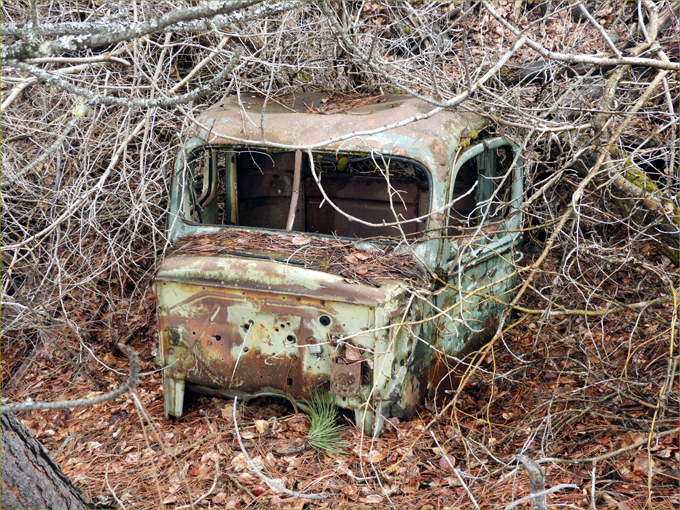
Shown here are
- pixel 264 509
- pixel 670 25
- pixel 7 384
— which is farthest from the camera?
pixel 670 25

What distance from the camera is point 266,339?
11.6 ft

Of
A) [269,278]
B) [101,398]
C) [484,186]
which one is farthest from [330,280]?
[484,186]

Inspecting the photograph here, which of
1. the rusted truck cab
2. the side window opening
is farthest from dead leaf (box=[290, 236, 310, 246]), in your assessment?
the side window opening

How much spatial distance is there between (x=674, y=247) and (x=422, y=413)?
76.5 inches

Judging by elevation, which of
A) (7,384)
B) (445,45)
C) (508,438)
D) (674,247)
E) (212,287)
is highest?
(445,45)

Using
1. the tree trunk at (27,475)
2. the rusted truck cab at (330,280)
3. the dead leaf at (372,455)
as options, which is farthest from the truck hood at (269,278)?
the tree trunk at (27,475)

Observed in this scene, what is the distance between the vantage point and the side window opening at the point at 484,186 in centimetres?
428

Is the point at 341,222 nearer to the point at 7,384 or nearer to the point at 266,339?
the point at 266,339

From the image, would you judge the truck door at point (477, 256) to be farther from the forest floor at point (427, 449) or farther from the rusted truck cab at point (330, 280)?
the forest floor at point (427, 449)

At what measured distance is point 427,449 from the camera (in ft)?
11.9

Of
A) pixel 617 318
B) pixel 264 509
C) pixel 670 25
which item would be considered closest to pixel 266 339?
pixel 264 509

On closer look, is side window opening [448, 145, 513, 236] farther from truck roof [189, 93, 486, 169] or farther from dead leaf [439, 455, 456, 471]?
dead leaf [439, 455, 456, 471]

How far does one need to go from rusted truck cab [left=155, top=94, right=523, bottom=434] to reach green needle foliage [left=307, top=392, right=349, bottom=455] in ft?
0.24

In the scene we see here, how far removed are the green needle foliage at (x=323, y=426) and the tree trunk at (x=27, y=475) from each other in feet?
4.58
